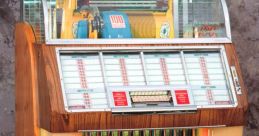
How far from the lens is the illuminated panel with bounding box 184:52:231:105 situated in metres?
4.21

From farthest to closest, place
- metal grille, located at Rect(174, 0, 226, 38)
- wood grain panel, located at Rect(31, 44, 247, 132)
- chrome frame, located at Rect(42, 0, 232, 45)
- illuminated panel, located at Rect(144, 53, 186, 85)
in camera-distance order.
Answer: metal grille, located at Rect(174, 0, 226, 38), illuminated panel, located at Rect(144, 53, 186, 85), chrome frame, located at Rect(42, 0, 232, 45), wood grain panel, located at Rect(31, 44, 247, 132)

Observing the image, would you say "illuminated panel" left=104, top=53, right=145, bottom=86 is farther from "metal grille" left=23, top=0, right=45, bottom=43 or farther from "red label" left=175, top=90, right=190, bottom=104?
"metal grille" left=23, top=0, right=45, bottom=43

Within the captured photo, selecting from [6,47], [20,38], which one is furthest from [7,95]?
[20,38]

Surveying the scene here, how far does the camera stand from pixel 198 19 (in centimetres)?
450

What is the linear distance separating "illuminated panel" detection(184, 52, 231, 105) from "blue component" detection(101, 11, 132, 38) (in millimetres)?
318

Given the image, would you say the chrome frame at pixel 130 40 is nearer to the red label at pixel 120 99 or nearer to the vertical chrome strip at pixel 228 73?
the vertical chrome strip at pixel 228 73

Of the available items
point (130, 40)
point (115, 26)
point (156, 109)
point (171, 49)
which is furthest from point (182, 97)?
point (115, 26)

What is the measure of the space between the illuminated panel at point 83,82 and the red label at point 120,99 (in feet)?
0.15

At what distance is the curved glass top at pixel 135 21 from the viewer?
4207mm

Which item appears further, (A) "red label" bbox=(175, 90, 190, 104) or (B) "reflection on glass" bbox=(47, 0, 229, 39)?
(B) "reflection on glass" bbox=(47, 0, 229, 39)

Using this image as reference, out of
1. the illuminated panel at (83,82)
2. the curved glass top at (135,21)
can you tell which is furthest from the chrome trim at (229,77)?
the illuminated panel at (83,82)

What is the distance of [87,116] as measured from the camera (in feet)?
13.1

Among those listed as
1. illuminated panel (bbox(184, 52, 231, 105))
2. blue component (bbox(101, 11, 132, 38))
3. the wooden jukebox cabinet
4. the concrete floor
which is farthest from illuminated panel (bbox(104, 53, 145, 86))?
the concrete floor

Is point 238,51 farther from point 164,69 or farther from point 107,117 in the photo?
point 107,117
